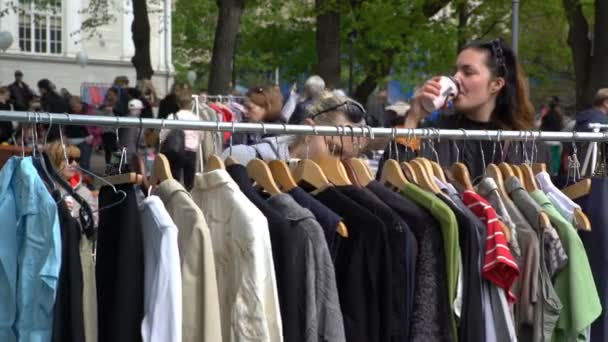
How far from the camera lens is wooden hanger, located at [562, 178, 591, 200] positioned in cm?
429

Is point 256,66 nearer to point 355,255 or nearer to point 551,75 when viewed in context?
point 551,75

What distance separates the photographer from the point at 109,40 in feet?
177

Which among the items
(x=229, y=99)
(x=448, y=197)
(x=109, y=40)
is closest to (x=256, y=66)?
(x=109, y=40)

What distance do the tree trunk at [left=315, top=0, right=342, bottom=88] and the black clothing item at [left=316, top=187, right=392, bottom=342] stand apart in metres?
16.3

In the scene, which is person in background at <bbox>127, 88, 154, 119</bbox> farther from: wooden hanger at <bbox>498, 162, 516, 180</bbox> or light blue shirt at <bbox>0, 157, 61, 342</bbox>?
light blue shirt at <bbox>0, 157, 61, 342</bbox>

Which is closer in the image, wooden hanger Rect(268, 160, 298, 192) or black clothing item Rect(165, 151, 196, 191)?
wooden hanger Rect(268, 160, 298, 192)

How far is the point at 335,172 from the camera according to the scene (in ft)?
13.2

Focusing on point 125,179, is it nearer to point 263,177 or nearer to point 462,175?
point 263,177

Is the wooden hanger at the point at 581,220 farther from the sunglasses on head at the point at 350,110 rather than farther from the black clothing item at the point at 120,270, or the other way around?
the black clothing item at the point at 120,270

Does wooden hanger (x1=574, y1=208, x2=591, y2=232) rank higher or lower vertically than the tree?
lower

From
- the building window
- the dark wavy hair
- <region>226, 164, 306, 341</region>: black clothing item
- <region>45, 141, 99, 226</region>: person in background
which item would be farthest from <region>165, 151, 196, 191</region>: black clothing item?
the building window

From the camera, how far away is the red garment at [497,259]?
3.76 metres

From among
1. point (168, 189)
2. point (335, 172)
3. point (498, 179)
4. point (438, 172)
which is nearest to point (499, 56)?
point (498, 179)

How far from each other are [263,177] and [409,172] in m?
0.64
